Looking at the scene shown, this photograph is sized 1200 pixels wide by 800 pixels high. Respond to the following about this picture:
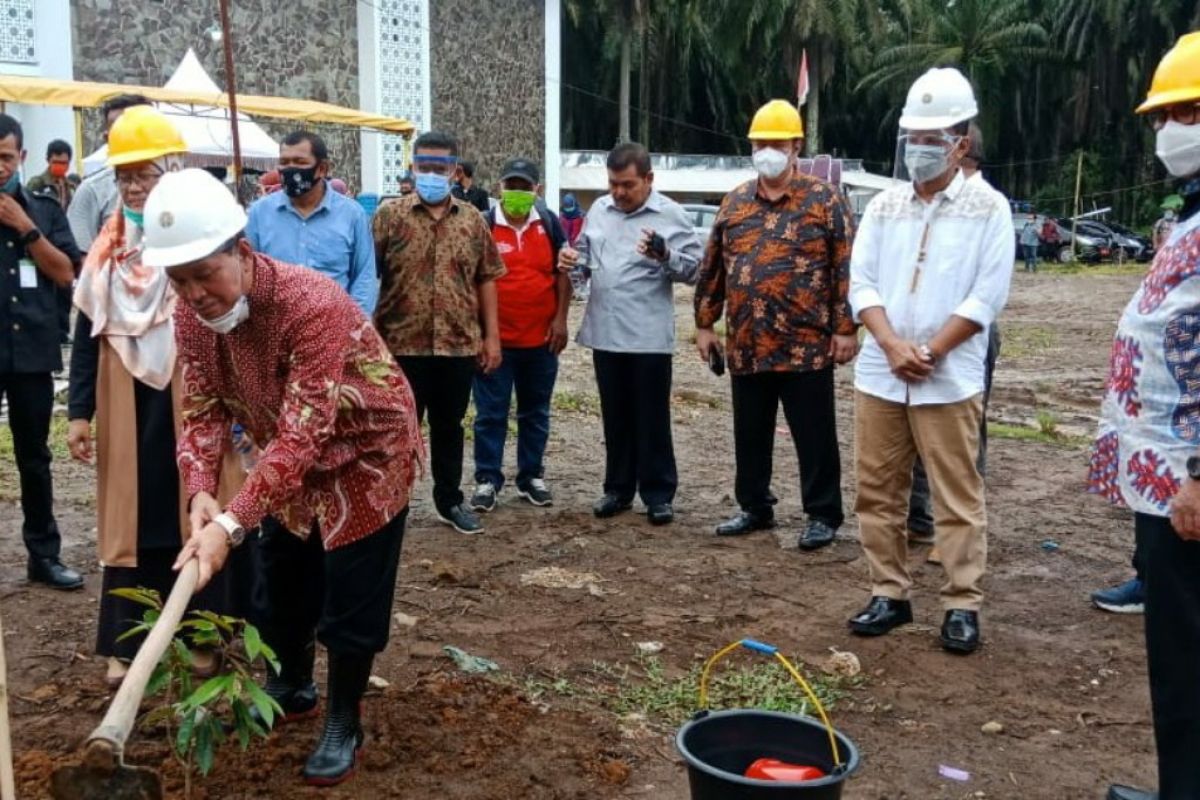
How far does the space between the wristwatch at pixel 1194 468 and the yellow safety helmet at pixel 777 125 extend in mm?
3148

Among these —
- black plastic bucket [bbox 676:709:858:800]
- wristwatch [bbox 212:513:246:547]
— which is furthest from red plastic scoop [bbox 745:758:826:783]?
wristwatch [bbox 212:513:246:547]

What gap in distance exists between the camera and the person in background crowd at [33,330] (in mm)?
4680

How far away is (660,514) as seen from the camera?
6.16m

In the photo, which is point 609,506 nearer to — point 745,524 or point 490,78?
point 745,524

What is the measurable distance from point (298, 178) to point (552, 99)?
20472 mm

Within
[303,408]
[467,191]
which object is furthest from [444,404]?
[467,191]

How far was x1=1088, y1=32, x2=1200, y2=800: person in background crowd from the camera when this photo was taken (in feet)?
9.44

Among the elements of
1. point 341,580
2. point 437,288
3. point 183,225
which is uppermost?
point 183,225

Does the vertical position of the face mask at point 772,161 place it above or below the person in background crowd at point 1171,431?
above

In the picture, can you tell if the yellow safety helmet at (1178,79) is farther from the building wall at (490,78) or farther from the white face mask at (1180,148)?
the building wall at (490,78)

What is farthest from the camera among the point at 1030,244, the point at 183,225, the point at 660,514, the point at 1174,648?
the point at 1030,244

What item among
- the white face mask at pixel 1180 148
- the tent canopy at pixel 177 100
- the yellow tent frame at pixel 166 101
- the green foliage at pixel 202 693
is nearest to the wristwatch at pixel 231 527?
the green foliage at pixel 202 693

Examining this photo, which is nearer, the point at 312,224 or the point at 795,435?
the point at 312,224

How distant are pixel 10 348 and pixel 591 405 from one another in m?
5.52
